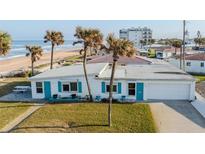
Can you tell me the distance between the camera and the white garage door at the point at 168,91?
22.9 meters

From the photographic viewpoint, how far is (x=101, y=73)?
25.0 m

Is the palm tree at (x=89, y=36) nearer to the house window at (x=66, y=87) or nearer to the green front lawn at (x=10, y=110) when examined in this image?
the house window at (x=66, y=87)

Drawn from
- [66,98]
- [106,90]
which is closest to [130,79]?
[106,90]

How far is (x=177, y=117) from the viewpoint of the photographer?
1823 centimetres

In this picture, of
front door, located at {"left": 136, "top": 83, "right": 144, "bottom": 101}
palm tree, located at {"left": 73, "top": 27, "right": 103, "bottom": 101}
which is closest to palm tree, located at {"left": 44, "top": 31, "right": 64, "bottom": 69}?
palm tree, located at {"left": 73, "top": 27, "right": 103, "bottom": 101}

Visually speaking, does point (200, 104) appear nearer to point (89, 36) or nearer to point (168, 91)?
point (168, 91)

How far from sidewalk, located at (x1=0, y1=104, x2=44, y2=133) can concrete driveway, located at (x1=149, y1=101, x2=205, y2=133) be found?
29.7ft

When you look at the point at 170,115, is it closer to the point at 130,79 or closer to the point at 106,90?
the point at 130,79

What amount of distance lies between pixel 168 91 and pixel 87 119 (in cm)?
877

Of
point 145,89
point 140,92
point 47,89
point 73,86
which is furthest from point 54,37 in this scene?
point 145,89

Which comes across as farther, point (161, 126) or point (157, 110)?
point (157, 110)
